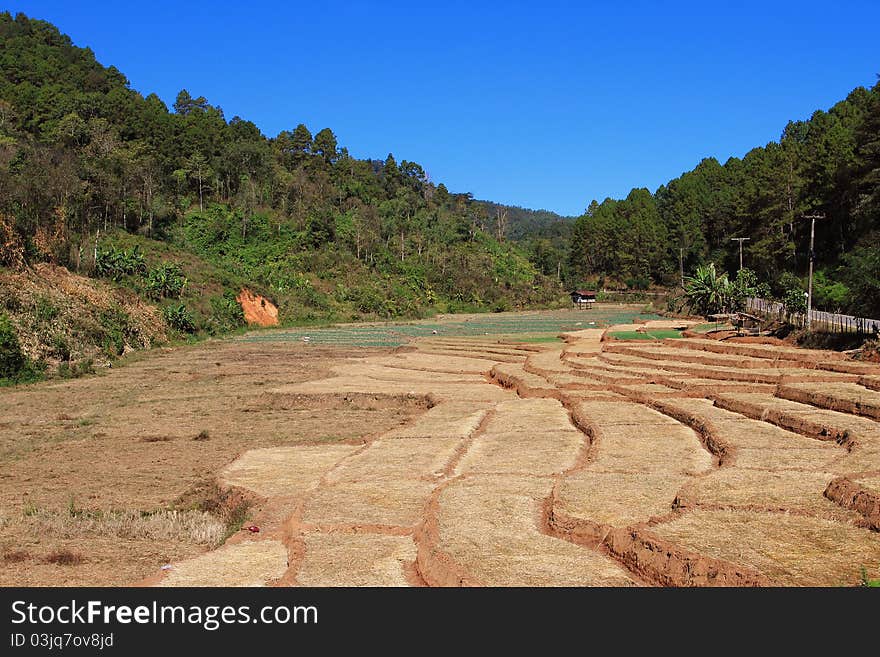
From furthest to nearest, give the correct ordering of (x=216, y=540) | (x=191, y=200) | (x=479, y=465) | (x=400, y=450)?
(x=191, y=200)
(x=400, y=450)
(x=479, y=465)
(x=216, y=540)

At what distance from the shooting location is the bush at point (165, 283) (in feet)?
151

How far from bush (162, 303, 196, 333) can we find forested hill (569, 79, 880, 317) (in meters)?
35.7

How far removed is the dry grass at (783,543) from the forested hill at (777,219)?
21150mm

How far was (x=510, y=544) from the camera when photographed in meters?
8.83

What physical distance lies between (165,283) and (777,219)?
48703 mm

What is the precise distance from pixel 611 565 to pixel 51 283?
35.1m

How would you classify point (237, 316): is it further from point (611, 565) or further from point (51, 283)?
point (611, 565)

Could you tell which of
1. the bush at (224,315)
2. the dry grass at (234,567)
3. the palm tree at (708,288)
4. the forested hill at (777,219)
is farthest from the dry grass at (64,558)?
the bush at (224,315)

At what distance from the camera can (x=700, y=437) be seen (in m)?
15.4

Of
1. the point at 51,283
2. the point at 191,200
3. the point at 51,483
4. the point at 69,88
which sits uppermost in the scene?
the point at 69,88

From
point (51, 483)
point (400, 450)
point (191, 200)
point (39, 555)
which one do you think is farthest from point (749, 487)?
point (191, 200)

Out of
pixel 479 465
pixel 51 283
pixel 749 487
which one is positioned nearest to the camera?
pixel 749 487

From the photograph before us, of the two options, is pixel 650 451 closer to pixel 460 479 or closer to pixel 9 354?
pixel 460 479

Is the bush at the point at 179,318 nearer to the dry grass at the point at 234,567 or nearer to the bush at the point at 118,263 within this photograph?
the bush at the point at 118,263
